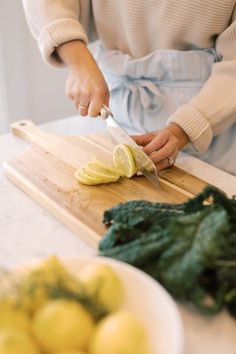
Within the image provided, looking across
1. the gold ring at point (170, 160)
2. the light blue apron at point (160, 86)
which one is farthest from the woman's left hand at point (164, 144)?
the light blue apron at point (160, 86)

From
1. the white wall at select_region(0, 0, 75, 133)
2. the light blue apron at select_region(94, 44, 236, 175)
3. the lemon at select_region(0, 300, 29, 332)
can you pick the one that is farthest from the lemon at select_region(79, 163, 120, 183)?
the white wall at select_region(0, 0, 75, 133)

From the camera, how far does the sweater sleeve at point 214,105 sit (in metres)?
0.92

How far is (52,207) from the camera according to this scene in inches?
31.4

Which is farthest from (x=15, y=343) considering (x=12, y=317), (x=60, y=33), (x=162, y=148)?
(x=60, y=33)

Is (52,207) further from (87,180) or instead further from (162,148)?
(162,148)

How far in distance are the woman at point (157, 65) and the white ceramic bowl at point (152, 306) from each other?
1.42 ft

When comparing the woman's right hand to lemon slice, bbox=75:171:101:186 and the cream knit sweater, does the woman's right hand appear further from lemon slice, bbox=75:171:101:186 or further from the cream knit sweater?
lemon slice, bbox=75:171:101:186

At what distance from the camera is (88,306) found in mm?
424

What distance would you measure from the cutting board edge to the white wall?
2.46 feet

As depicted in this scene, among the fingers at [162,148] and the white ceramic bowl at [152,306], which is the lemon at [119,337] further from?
the fingers at [162,148]

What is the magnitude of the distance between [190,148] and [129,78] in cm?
21

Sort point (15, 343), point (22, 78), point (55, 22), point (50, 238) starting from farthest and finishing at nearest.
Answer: point (22, 78)
point (55, 22)
point (50, 238)
point (15, 343)

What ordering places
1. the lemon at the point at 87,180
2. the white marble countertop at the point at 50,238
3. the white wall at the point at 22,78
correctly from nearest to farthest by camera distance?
the white marble countertop at the point at 50,238 → the lemon at the point at 87,180 → the white wall at the point at 22,78

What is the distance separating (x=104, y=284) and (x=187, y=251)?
138 mm
